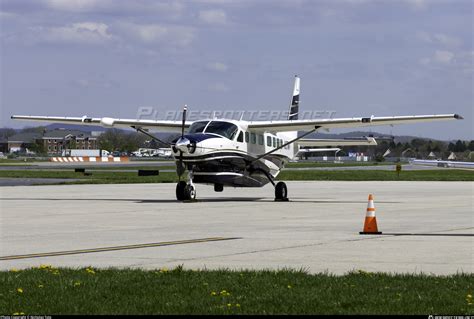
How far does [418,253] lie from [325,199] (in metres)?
A: 18.6

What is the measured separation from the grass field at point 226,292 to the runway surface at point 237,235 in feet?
4.01

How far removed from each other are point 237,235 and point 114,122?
18893mm

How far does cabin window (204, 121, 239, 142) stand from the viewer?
31.4 meters

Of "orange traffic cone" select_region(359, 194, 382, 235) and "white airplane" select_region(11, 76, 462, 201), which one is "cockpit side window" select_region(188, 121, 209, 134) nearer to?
"white airplane" select_region(11, 76, 462, 201)

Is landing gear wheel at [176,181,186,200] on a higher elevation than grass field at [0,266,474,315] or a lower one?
higher

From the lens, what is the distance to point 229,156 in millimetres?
31438

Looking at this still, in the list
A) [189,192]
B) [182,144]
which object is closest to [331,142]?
[189,192]

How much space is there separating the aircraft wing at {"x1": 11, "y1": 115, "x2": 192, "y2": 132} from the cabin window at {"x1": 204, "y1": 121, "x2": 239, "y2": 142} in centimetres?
321

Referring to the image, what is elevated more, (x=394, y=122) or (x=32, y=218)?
(x=394, y=122)

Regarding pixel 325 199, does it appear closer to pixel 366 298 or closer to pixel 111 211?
pixel 111 211

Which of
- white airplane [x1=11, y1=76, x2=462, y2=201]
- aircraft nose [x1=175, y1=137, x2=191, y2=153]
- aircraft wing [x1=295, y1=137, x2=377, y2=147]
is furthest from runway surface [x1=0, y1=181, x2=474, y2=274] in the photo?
aircraft wing [x1=295, y1=137, x2=377, y2=147]

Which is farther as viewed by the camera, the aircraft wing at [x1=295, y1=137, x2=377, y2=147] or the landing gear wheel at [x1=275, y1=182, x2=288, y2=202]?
the aircraft wing at [x1=295, y1=137, x2=377, y2=147]

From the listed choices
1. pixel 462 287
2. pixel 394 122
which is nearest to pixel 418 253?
pixel 462 287

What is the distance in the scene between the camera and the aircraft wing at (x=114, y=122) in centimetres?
3588
